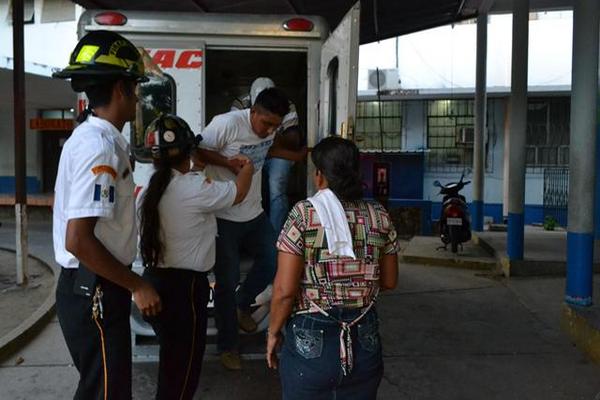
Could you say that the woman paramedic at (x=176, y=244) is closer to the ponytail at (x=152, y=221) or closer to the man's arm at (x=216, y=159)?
the ponytail at (x=152, y=221)

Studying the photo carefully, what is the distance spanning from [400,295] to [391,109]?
11.6m

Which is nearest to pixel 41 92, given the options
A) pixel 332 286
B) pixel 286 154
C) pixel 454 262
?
pixel 454 262

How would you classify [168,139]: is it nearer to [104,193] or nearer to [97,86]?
[97,86]

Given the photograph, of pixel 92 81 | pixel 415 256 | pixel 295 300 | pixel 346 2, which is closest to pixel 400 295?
Result: pixel 415 256

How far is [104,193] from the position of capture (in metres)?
2.04

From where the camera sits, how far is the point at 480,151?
1120cm

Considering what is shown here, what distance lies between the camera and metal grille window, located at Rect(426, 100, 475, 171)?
17.1 m

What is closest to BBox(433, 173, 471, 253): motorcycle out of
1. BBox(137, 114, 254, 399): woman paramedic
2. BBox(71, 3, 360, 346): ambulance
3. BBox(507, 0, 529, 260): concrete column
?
BBox(507, 0, 529, 260): concrete column

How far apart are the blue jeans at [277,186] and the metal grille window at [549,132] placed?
43.1 ft

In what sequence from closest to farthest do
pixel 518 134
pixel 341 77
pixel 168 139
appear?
pixel 168 139 < pixel 341 77 < pixel 518 134

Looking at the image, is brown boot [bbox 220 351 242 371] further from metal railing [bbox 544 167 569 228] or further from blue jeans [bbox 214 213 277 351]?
metal railing [bbox 544 167 569 228]

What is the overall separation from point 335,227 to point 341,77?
5.32 ft

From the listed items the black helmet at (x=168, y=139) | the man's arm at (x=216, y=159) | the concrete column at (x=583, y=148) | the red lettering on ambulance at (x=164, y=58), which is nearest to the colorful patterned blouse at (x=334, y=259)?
the black helmet at (x=168, y=139)

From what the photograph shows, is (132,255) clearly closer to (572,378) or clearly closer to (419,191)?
(572,378)
